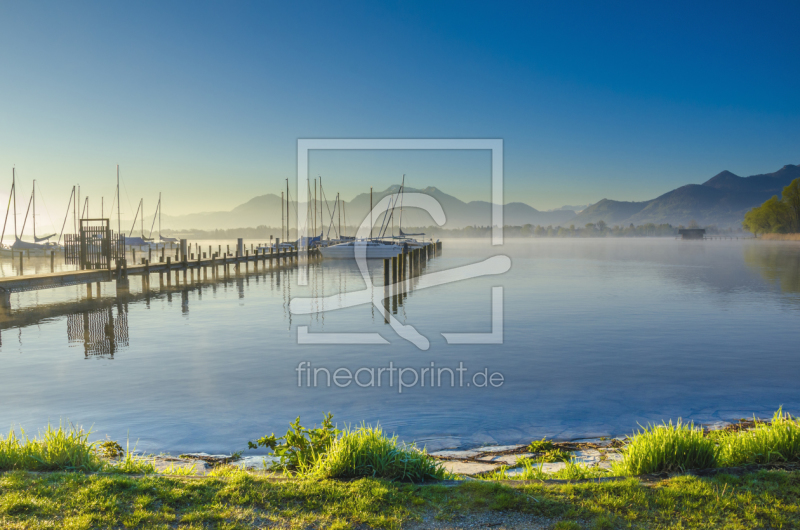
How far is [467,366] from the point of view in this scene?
15258mm

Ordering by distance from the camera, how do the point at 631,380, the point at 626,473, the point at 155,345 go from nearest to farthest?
1. the point at 626,473
2. the point at 631,380
3. the point at 155,345

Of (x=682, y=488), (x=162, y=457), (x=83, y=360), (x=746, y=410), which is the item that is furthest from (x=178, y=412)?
(x=746, y=410)

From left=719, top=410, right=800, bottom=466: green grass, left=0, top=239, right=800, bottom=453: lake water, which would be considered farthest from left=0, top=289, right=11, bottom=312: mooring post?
left=719, top=410, right=800, bottom=466: green grass

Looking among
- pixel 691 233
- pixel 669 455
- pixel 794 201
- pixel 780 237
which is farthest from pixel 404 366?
pixel 691 233

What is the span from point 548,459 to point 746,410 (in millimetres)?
5806

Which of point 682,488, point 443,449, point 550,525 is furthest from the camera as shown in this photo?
point 443,449

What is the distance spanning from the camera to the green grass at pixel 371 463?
6.25 meters

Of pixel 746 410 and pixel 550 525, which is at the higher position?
pixel 550 525

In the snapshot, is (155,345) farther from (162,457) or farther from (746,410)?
(746,410)

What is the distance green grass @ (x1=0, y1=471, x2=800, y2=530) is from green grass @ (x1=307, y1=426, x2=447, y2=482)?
0.28 metres

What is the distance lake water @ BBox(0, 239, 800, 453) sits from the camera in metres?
10.7

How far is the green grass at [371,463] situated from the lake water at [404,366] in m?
3.09

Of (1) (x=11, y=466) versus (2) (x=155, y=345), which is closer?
(1) (x=11, y=466)

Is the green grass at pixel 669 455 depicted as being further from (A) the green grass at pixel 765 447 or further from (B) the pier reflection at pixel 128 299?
(B) the pier reflection at pixel 128 299
